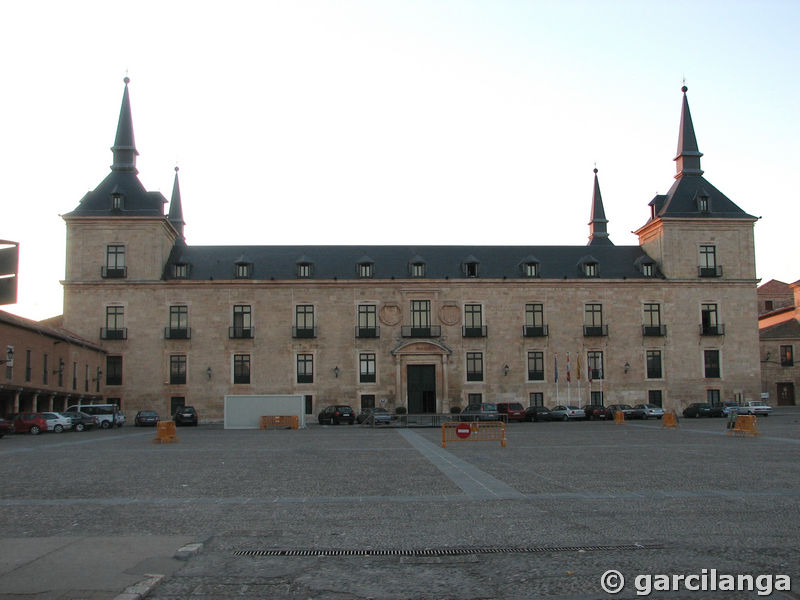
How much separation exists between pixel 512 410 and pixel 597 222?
2630 cm

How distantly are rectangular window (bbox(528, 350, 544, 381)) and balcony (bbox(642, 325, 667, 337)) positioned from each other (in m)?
7.29

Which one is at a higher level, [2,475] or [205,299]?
[205,299]

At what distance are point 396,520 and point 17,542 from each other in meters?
4.47

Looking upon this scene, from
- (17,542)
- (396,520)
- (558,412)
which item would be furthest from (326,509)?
(558,412)

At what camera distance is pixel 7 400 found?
1604 inches

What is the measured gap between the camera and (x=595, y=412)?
5078cm

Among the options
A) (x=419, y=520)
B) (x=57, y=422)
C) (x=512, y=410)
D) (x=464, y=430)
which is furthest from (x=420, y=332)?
(x=419, y=520)

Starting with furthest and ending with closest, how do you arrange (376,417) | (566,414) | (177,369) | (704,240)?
1. (704,240)
2. (177,369)
3. (566,414)
4. (376,417)

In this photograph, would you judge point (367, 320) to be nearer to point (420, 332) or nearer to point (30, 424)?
point (420, 332)

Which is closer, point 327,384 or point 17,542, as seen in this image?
point 17,542

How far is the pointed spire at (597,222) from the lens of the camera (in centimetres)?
6988

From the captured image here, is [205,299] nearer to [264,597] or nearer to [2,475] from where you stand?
[2,475]

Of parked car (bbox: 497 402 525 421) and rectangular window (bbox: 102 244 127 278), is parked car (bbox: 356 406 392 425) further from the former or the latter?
rectangular window (bbox: 102 244 127 278)

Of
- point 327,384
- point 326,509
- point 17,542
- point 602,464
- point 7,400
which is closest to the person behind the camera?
point 17,542
